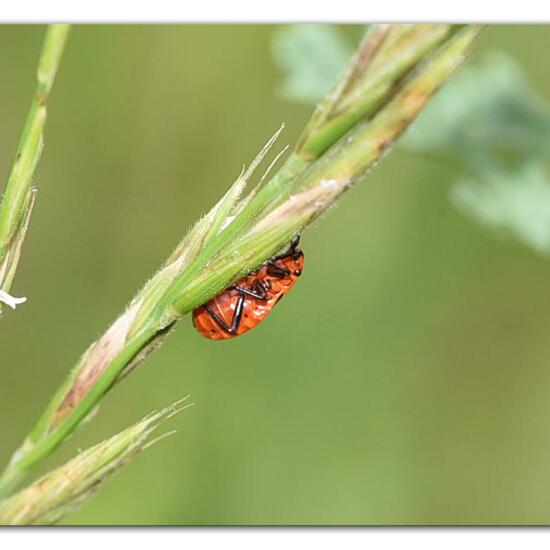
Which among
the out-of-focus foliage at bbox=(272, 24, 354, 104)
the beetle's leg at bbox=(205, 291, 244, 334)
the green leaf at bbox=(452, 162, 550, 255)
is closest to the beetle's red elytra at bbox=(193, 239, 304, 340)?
the beetle's leg at bbox=(205, 291, 244, 334)

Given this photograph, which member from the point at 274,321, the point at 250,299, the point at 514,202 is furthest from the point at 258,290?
the point at 274,321

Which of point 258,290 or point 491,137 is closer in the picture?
point 258,290

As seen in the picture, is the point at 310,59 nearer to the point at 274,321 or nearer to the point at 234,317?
the point at 274,321

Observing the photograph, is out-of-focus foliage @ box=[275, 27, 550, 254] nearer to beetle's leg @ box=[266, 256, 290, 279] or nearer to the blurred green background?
the blurred green background

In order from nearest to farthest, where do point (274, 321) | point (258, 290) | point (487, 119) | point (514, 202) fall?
1. point (258, 290)
2. point (514, 202)
3. point (487, 119)
4. point (274, 321)

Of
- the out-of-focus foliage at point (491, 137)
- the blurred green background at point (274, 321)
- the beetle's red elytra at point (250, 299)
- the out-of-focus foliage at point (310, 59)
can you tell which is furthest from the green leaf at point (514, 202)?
the beetle's red elytra at point (250, 299)
